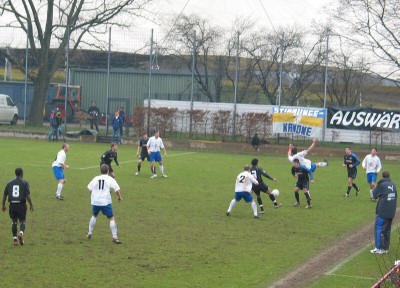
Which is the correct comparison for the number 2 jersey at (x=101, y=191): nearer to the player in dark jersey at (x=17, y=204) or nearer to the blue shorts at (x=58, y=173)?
the player in dark jersey at (x=17, y=204)

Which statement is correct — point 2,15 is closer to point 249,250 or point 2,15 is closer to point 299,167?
point 299,167

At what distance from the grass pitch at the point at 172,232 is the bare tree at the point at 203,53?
12.9m

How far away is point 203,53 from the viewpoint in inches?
1795

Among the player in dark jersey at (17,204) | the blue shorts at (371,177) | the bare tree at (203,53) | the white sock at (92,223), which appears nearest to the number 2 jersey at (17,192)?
the player in dark jersey at (17,204)

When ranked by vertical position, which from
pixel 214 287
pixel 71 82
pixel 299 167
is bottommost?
pixel 214 287

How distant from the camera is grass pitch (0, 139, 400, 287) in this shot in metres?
14.3

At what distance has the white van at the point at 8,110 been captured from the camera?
49.0 meters

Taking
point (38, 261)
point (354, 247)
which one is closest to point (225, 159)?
point (354, 247)

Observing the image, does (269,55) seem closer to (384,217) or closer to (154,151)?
(154,151)

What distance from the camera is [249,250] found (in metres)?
16.9

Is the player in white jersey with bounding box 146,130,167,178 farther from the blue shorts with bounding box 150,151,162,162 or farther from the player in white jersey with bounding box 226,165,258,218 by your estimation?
the player in white jersey with bounding box 226,165,258,218

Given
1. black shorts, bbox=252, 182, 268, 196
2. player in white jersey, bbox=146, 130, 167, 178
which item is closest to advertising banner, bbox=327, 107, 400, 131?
player in white jersey, bbox=146, 130, 167, 178

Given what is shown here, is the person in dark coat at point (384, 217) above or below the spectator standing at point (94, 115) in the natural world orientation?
below

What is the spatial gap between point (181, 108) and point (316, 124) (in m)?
8.45
